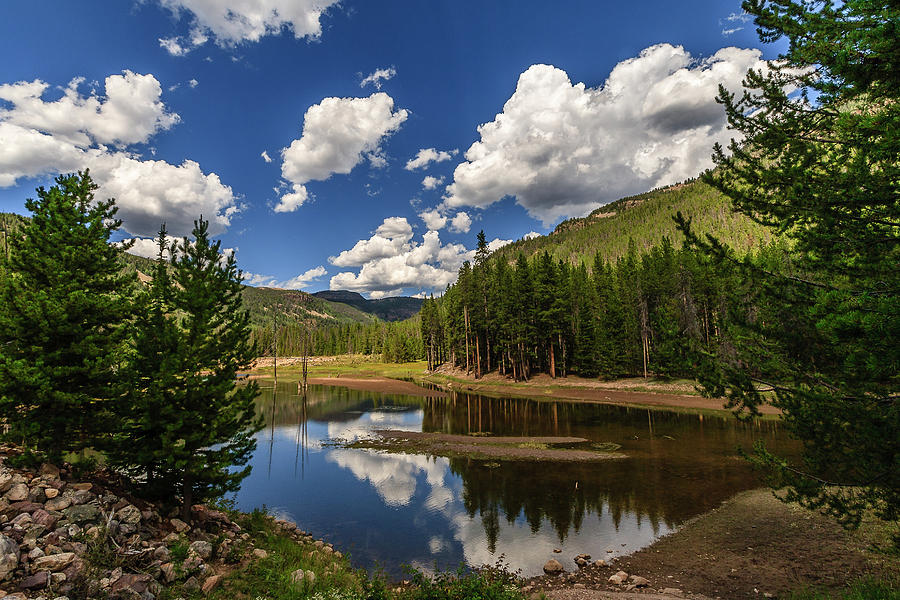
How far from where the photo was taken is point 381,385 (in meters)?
88.4

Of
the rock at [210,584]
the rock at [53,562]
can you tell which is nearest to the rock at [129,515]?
the rock at [53,562]

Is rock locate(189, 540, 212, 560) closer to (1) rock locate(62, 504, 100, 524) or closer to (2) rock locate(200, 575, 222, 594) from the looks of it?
(2) rock locate(200, 575, 222, 594)

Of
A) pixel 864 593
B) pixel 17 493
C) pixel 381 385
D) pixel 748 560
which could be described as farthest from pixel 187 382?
pixel 381 385

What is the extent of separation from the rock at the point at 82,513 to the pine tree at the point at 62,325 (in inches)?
110

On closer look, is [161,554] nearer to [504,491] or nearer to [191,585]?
[191,585]

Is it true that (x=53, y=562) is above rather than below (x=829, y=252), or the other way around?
below

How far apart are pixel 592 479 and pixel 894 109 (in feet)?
77.2

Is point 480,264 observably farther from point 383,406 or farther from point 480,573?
point 480,573

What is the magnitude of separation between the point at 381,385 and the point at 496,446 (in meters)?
58.5

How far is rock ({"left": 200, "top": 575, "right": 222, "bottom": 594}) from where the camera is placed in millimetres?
10094

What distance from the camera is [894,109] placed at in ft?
21.4

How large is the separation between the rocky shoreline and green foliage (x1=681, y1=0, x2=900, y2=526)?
13.4 metres

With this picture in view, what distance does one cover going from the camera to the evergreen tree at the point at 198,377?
1326 cm

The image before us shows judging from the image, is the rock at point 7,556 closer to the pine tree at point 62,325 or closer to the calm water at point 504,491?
the pine tree at point 62,325
